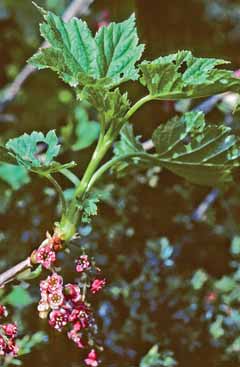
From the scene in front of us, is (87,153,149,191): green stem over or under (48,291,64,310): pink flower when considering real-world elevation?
over

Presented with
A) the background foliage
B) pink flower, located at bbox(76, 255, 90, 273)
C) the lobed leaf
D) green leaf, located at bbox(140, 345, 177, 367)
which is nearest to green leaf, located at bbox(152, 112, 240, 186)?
the lobed leaf

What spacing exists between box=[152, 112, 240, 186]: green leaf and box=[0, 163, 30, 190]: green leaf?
51 cm

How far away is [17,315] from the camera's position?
4.78 feet

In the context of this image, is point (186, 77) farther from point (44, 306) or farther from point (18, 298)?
point (18, 298)

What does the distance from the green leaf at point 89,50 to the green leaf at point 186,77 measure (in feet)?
0.11

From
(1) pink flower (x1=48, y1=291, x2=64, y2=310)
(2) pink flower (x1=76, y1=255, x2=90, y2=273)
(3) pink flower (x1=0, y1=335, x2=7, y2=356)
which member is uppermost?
(2) pink flower (x1=76, y1=255, x2=90, y2=273)

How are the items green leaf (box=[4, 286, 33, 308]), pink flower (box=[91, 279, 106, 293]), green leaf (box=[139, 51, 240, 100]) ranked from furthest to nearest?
green leaf (box=[4, 286, 33, 308]) < pink flower (box=[91, 279, 106, 293]) < green leaf (box=[139, 51, 240, 100])

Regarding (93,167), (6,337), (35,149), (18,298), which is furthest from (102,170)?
(18,298)

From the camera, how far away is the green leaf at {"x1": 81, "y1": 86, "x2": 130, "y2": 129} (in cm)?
95

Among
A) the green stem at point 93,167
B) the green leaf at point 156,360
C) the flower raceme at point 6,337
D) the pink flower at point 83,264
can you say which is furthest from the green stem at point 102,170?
the green leaf at point 156,360

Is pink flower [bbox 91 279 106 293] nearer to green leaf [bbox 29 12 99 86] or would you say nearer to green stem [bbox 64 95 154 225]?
green stem [bbox 64 95 154 225]

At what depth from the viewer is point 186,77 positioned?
3.13 ft

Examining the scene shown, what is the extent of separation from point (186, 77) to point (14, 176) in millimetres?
706

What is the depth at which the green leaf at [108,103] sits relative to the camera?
0.95 metres
